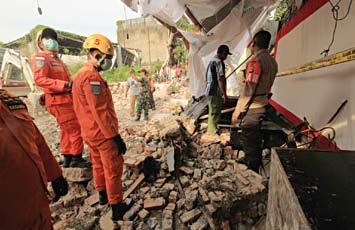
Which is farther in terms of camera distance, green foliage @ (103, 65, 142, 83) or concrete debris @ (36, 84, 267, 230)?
green foliage @ (103, 65, 142, 83)

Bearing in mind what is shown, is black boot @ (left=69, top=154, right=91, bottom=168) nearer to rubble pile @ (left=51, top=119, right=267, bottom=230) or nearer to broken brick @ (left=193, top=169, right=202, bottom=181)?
rubble pile @ (left=51, top=119, right=267, bottom=230)

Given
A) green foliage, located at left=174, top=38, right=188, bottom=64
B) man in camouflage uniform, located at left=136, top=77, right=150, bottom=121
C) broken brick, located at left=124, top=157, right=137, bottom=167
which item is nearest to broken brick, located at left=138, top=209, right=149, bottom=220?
broken brick, located at left=124, top=157, right=137, bottom=167

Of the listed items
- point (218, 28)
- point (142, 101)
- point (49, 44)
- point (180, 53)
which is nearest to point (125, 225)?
point (49, 44)

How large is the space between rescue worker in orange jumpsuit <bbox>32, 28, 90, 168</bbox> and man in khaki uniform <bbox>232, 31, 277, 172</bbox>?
2111 millimetres

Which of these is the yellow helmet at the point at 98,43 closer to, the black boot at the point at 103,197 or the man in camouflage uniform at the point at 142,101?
the black boot at the point at 103,197

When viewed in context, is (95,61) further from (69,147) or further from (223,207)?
(223,207)

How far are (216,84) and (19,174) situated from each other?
3488 mm

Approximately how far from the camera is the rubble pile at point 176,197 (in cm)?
211

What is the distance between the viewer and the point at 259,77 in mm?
2568

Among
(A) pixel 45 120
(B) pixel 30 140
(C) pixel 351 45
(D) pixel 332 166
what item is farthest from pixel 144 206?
(A) pixel 45 120

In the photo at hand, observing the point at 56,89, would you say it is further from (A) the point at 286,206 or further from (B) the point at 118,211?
(A) the point at 286,206

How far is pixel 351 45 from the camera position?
1867 mm

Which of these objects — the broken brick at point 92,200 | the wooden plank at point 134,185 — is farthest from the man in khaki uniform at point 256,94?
the broken brick at point 92,200

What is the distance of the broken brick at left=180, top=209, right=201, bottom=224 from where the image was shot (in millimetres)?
2111
